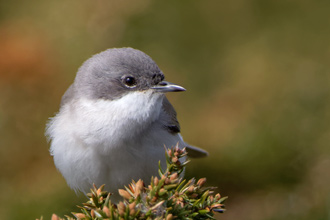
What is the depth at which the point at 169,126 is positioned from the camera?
12.7 ft

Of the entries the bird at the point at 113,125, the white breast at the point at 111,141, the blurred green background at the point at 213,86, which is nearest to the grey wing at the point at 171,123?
the bird at the point at 113,125

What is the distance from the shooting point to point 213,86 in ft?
18.6

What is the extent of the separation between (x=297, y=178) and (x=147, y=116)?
1.99m

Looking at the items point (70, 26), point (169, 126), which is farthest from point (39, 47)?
point (169, 126)

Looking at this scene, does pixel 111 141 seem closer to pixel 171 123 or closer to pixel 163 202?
pixel 171 123

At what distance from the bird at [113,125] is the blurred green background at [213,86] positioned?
1008 mm

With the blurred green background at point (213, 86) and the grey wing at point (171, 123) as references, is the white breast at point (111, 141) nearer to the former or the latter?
the grey wing at point (171, 123)

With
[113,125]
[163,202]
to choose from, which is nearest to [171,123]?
[113,125]

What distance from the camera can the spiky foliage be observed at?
2059 millimetres

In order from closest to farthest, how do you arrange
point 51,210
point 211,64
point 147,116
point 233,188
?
point 147,116 < point 51,210 < point 233,188 < point 211,64

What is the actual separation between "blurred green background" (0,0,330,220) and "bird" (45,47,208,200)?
101 centimetres

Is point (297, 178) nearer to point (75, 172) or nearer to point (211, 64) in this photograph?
point (211, 64)

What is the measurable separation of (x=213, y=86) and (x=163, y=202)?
3.68m

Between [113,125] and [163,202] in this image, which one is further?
[113,125]
